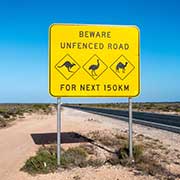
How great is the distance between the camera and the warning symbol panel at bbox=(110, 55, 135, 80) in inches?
475

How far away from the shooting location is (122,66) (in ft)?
39.6

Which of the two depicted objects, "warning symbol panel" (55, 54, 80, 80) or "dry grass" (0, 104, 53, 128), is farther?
"dry grass" (0, 104, 53, 128)

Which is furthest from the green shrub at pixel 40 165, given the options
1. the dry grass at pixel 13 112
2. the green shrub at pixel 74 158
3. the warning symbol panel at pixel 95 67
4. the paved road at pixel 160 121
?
the dry grass at pixel 13 112

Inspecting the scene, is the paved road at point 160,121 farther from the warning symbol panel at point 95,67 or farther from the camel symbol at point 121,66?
the warning symbol panel at point 95,67

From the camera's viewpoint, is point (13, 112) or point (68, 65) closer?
point (68, 65)

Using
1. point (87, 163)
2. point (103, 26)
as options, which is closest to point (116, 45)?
point (103, 26)

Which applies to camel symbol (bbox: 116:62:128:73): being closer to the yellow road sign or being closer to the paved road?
the yellow road sign

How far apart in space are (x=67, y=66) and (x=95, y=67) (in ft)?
2.87

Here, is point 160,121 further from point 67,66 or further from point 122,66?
point 67,66

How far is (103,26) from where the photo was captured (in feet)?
39.2

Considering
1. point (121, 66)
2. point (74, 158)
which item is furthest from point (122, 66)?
point (74, 158)

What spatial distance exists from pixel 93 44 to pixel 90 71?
835mm

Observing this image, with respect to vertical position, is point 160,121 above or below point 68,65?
below

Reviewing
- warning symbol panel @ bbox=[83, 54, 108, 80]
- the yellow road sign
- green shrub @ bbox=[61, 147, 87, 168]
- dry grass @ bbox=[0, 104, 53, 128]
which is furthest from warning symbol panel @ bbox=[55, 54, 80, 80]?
dry grass @ bbox=[0, 104, 53, 128]
